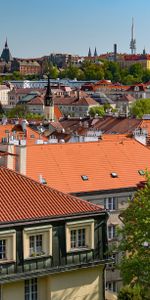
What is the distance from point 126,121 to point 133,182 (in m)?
44.5

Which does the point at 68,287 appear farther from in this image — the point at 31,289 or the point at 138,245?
the point at 138,245

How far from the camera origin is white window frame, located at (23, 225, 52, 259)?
21547 millimetres

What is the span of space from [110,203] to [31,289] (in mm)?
14780

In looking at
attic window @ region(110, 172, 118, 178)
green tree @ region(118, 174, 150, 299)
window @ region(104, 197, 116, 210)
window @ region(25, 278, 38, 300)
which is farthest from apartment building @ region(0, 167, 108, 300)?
attic window @ region(110, 172, 118, 178)

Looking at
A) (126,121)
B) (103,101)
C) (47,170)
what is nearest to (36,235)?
(47,170)

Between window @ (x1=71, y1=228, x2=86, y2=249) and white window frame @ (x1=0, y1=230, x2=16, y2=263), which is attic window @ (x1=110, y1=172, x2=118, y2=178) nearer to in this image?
window @ (x1=71, y1=228, x2=86, y2=249)

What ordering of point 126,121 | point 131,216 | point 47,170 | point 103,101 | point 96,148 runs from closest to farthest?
point 131,216 → point 47,170 → point 96,148 → point 126,121 → point 103,101

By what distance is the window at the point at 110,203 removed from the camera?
36.1 m

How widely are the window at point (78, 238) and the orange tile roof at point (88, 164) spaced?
40.3 ft

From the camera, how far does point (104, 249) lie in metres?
23.2

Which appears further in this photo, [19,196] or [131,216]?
[131,216]

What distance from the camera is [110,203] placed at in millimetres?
36281

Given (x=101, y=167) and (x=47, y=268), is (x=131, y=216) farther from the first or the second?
(x=101, y=167)

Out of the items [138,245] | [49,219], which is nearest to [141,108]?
[138,245]
